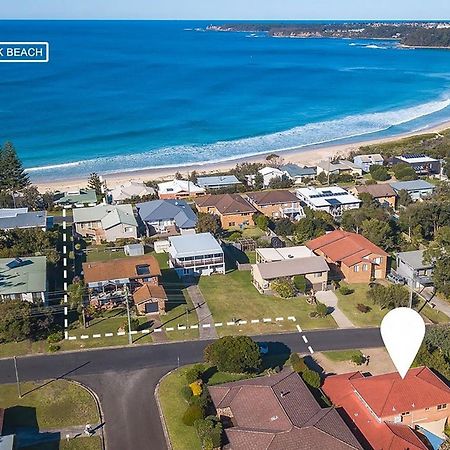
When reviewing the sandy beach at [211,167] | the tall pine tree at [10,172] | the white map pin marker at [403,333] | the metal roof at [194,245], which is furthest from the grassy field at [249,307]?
the tall pine tree at [10,172]

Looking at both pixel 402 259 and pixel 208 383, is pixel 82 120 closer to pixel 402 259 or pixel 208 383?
pixel 402 259

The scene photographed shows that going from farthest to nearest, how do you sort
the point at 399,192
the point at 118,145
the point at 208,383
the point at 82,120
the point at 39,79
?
the point at 39,79
the point at 82,120
the point at 118,145
the point at 399,192
the point at 208,383

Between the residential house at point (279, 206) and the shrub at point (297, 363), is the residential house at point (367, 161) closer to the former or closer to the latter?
the residential house at point (279, 206)

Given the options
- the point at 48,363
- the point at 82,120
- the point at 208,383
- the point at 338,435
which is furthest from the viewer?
the point at 82,120

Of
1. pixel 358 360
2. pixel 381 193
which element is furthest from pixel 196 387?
pixel 381 193

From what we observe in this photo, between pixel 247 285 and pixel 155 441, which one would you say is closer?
pixel 155 441

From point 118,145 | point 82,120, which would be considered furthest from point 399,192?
point 82,120

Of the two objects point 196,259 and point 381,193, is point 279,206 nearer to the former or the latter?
point 381,193
